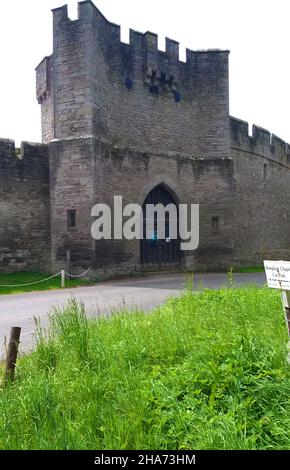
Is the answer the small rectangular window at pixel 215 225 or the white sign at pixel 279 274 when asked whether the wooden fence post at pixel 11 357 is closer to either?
the white sign at pixel 279 274

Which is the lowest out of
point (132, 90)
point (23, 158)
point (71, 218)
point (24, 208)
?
point (71, 218)

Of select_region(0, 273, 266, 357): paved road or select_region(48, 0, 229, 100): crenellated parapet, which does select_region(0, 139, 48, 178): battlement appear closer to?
select_region(48, 0, 229, 100): crenellated parapet

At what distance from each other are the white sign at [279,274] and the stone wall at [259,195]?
16.5 m

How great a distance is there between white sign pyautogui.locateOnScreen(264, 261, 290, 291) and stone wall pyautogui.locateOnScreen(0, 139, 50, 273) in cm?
1173

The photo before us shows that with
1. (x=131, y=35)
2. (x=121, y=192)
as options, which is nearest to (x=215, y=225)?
(x=121, y=192)

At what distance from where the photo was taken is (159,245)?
56.3ft

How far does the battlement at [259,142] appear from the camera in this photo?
20000mm

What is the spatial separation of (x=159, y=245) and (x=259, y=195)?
8268 millimetres

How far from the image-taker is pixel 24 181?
1450 cm

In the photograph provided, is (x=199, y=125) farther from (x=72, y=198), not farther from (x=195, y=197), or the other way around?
(x=72, y=198)

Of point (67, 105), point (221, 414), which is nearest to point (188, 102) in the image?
point (67, 105)

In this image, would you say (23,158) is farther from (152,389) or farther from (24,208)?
(152,389)

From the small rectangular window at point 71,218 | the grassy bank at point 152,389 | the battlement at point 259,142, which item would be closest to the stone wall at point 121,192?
the small rectangular window at point 71,218

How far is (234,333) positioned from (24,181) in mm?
11857
